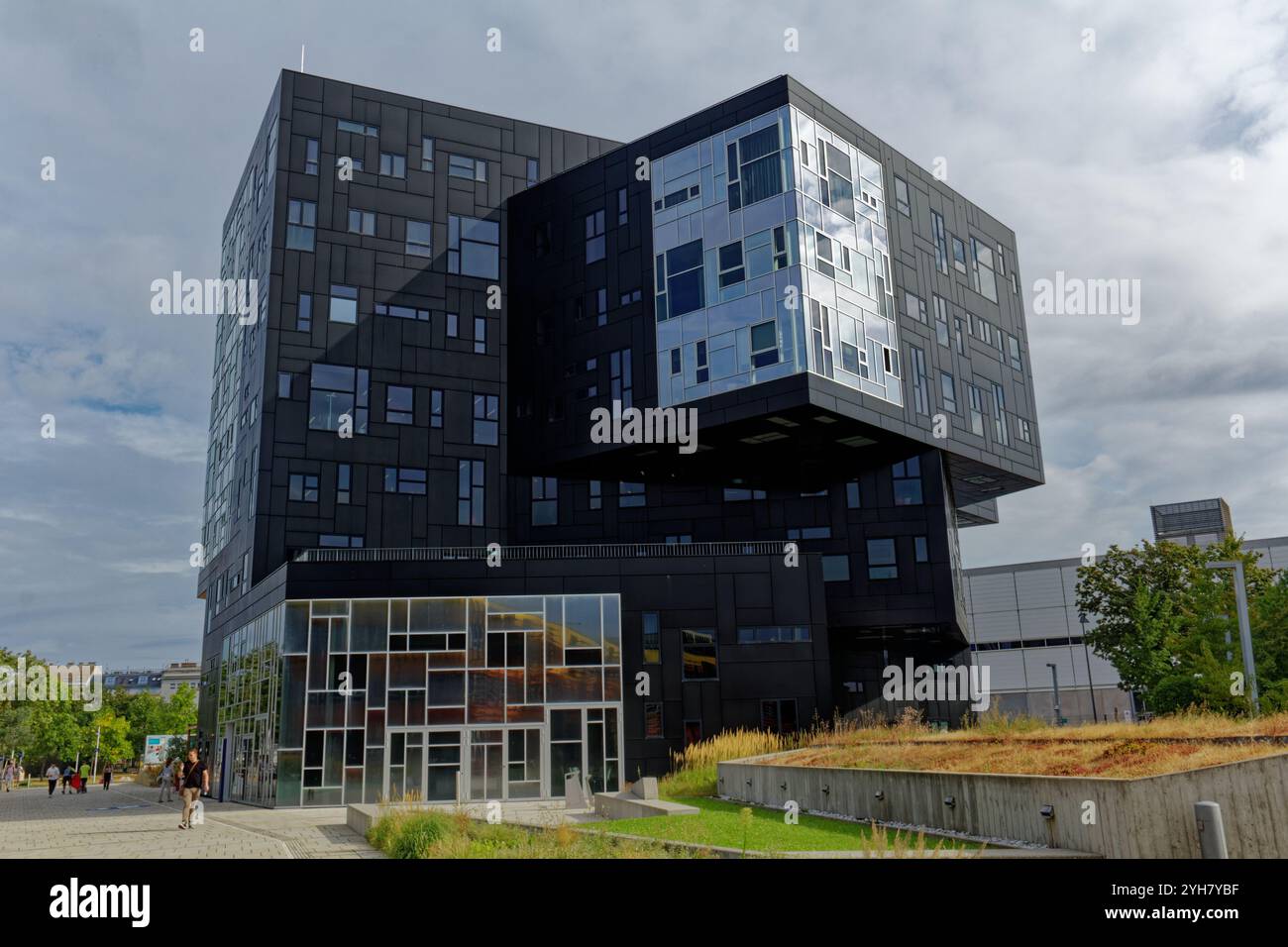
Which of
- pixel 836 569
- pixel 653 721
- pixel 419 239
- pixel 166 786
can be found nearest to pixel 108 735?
pixel 166 786

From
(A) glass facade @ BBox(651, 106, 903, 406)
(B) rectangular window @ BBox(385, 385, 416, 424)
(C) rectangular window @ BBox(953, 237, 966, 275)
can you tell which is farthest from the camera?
(C) rectangular window @ BBox(953, 237, 966, 275)

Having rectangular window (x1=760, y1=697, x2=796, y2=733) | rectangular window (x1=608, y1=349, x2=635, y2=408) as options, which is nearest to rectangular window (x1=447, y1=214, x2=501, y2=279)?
rectangular window (x1=608, y1=349, x2=635, y2=408)

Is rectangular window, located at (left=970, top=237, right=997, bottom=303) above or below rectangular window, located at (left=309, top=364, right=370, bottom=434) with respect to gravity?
above

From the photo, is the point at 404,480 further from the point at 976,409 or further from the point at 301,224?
the point at 976,409

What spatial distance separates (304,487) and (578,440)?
36.1 feet

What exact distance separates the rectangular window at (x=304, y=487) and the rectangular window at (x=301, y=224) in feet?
31.6

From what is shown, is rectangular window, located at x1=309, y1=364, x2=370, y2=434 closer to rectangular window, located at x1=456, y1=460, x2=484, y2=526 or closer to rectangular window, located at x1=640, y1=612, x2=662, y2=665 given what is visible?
rectangular window, located at x1=456, y1=460, x2=484, y2=526

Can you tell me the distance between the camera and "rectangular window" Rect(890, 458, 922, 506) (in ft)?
140

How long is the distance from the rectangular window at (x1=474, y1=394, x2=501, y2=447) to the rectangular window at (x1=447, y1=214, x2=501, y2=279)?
18.9 feet

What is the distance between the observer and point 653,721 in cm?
3522
